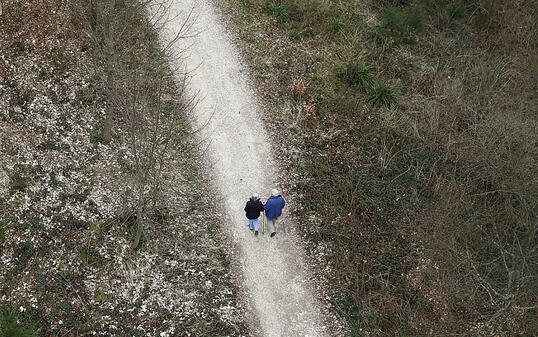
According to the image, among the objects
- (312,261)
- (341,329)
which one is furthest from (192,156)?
(341,329)

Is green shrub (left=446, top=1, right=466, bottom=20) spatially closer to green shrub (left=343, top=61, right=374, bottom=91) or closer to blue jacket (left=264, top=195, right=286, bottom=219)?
green shrub (left=343, top=61, right=374, bottom=91)

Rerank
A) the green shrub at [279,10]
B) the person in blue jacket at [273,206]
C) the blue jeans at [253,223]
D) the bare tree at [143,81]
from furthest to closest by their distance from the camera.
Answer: the green shrub at [279,10] → the bare tree at [143,81] → the blue jeans at [253,223] → the person in blue jacket at [273,206]

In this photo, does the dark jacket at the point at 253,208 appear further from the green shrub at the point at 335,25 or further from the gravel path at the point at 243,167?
the green shrub at the point at 335,25

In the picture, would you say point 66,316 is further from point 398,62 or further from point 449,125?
point 398,62

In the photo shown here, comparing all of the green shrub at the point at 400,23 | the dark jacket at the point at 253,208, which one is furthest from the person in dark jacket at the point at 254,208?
the green shrub at the point at 400,23

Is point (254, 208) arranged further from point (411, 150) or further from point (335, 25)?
point (335, 25)

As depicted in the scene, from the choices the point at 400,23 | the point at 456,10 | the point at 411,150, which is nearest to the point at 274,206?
the point at 411,150
